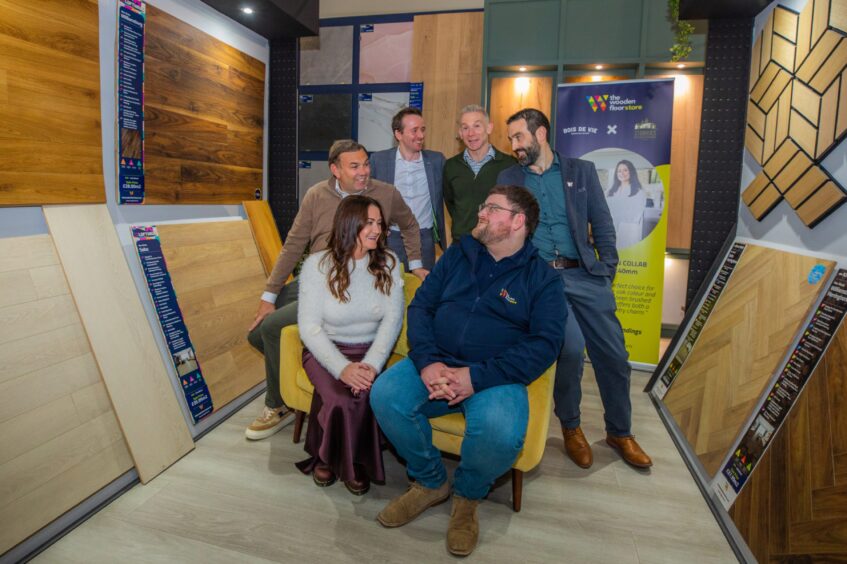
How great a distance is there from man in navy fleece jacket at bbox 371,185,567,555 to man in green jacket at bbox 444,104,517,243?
78 centimetres

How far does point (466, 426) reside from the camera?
194 cm

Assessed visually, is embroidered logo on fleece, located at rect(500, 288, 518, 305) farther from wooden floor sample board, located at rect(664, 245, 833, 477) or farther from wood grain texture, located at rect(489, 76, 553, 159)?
wood grain texture, located at rect(489, 76, 553, 159)

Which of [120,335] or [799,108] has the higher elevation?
[799,108]

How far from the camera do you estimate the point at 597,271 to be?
2471 mm

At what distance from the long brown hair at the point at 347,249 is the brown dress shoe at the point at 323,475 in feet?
2.49

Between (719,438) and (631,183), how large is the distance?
2050mm

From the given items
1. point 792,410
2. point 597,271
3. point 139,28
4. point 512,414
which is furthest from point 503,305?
point 139,28

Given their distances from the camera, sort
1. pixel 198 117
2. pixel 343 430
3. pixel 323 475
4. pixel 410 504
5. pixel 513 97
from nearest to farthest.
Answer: pixel 410 504 → pixel 343 430 → pixel 323 475 → pixel 198 117 → pixel 513 97

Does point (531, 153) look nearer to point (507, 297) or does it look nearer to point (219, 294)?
point (507, 297)

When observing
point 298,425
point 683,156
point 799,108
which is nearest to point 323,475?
point 298,425

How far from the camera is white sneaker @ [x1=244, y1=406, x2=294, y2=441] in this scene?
2.71 meters

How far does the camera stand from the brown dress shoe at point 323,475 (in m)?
2.30

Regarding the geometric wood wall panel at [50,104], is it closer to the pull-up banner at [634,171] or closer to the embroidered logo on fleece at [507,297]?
the embroidered logo on fleece at [507,297]

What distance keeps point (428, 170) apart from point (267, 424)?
1.73 meters
